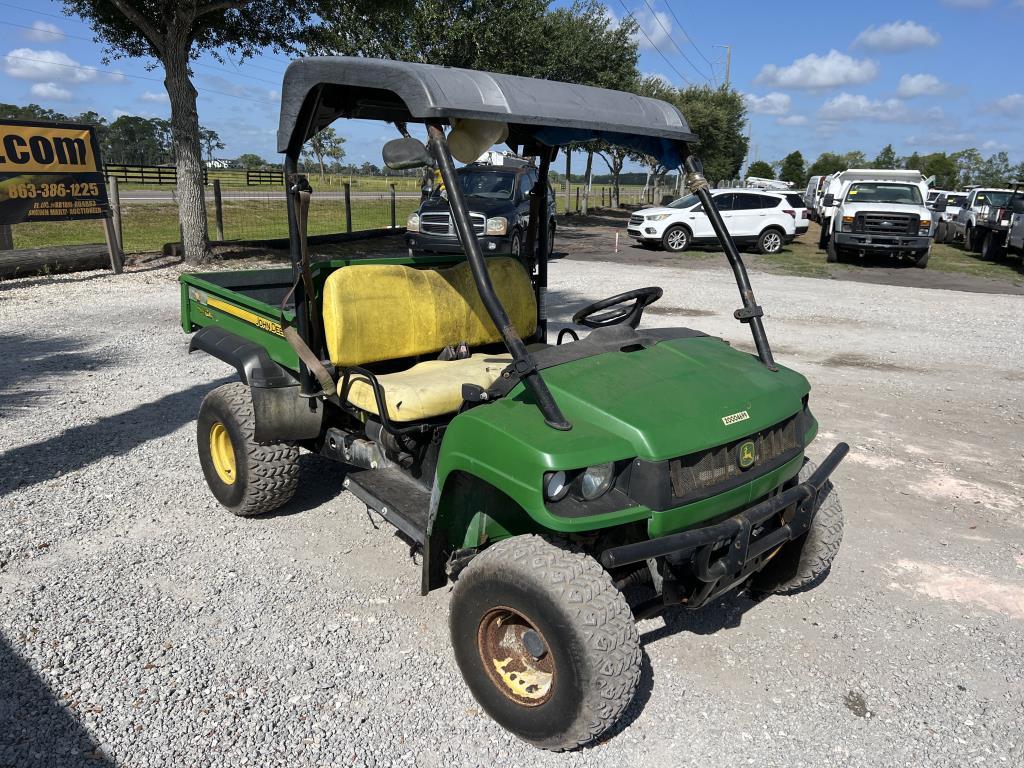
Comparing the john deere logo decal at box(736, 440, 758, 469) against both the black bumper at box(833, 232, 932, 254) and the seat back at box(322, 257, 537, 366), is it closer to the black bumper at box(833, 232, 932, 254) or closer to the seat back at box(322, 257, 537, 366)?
the seat back at box(322, 257, 537, 366)

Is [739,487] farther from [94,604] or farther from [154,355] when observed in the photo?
[154,355]

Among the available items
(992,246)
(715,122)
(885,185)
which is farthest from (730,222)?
(715,122)

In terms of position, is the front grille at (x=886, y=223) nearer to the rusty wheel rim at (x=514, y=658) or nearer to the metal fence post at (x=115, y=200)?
the metal fence post at (x=115, y=200)

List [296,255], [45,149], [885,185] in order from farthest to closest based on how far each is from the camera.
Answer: [885,185], [45,149], [296,255]

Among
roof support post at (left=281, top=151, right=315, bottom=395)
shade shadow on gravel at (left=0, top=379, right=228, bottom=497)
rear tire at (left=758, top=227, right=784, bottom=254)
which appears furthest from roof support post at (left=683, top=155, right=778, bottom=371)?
rear tire at (left=758, top=227, right=784, bottom=254)

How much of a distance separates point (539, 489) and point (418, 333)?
190 cm

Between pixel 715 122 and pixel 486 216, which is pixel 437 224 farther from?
pixel 715 122

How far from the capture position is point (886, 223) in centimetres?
1736

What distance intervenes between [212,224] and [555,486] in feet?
67.8

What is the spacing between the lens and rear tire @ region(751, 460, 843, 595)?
3.44 meters

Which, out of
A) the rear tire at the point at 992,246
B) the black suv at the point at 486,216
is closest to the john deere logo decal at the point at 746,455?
the black suv at the point at 486,216

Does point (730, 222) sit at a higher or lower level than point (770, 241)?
higher

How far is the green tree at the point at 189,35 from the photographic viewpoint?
12.5 metres

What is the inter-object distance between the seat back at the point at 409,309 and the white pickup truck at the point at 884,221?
15324mm
